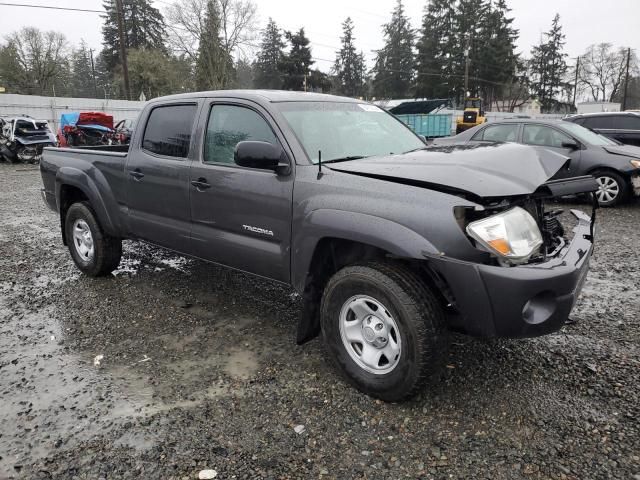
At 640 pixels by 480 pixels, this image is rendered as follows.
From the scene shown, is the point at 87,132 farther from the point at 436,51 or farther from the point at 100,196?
the point at 436,51

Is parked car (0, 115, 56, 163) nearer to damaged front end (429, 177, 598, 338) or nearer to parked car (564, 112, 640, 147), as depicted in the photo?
parked car (564, 112, 640, 147)

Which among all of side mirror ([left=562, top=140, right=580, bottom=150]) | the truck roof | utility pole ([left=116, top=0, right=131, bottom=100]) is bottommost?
side mirror ([left=562, top=140, right=580, bottom=150])

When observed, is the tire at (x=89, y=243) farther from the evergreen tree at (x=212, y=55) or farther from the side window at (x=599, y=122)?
the evergreen tree at (x=212, y=55)

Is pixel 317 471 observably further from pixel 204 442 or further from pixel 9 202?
pixel 9 202

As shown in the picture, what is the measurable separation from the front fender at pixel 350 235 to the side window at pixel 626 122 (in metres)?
10.8

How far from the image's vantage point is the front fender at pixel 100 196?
475 centimetres

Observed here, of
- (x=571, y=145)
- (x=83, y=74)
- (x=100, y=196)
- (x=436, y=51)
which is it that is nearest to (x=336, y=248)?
(x=100, y=196)

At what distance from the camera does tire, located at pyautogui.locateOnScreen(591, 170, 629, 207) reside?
8602 mm

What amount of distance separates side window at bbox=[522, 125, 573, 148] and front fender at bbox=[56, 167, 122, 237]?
7476 mm

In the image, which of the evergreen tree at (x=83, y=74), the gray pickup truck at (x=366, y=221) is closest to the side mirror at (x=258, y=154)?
the gray pickup truck at (x=366, y=221)

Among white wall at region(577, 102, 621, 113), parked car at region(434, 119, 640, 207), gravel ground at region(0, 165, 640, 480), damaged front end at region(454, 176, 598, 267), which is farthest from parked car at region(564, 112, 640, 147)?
white wall at region(577, 102, 621, 113)

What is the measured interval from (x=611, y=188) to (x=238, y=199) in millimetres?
7889

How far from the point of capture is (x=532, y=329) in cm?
254

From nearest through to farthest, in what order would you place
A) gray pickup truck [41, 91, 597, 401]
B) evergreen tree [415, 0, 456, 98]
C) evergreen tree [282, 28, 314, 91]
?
1. gray pickup truck [41, 91, 597, 401]
2. evergreen tree [282, 28, 314, 91]
3. evergreen tree [415, 0, 456, 98]
